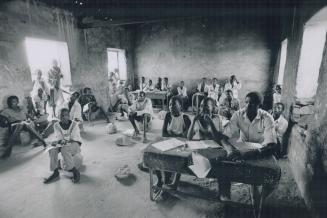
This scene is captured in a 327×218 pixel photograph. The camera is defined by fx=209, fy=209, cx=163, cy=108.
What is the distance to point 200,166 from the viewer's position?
8.85ft

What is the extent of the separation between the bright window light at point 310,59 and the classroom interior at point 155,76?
2 cm

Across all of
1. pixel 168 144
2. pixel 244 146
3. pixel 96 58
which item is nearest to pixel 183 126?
pixel 168 144

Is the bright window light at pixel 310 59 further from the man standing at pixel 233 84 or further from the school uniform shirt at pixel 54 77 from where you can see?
the school uniform shirt at pixel 54 77

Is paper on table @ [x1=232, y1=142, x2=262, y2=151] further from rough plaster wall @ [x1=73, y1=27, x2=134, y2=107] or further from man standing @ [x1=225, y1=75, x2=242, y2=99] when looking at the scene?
rough plaster wall @ [x1=73, y1=27, x2=134, y2=107]

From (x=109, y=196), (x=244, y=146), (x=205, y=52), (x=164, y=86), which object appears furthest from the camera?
(x=164, y=86)

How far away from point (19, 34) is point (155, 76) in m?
6.63

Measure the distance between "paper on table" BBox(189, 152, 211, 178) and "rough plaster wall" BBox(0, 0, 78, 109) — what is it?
595cm

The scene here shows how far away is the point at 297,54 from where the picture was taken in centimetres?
471

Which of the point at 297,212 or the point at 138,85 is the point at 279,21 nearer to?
the point at 138,85

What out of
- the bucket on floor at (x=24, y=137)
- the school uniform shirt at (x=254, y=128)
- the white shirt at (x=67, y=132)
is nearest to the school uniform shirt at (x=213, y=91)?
the school uniform shirt at (x=254, y=128)

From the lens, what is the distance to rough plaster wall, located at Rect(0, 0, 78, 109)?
5.91m

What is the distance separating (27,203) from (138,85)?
9308mm

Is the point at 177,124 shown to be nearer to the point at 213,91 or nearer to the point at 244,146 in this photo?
the point at 244,146

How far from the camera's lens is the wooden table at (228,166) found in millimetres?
2486
